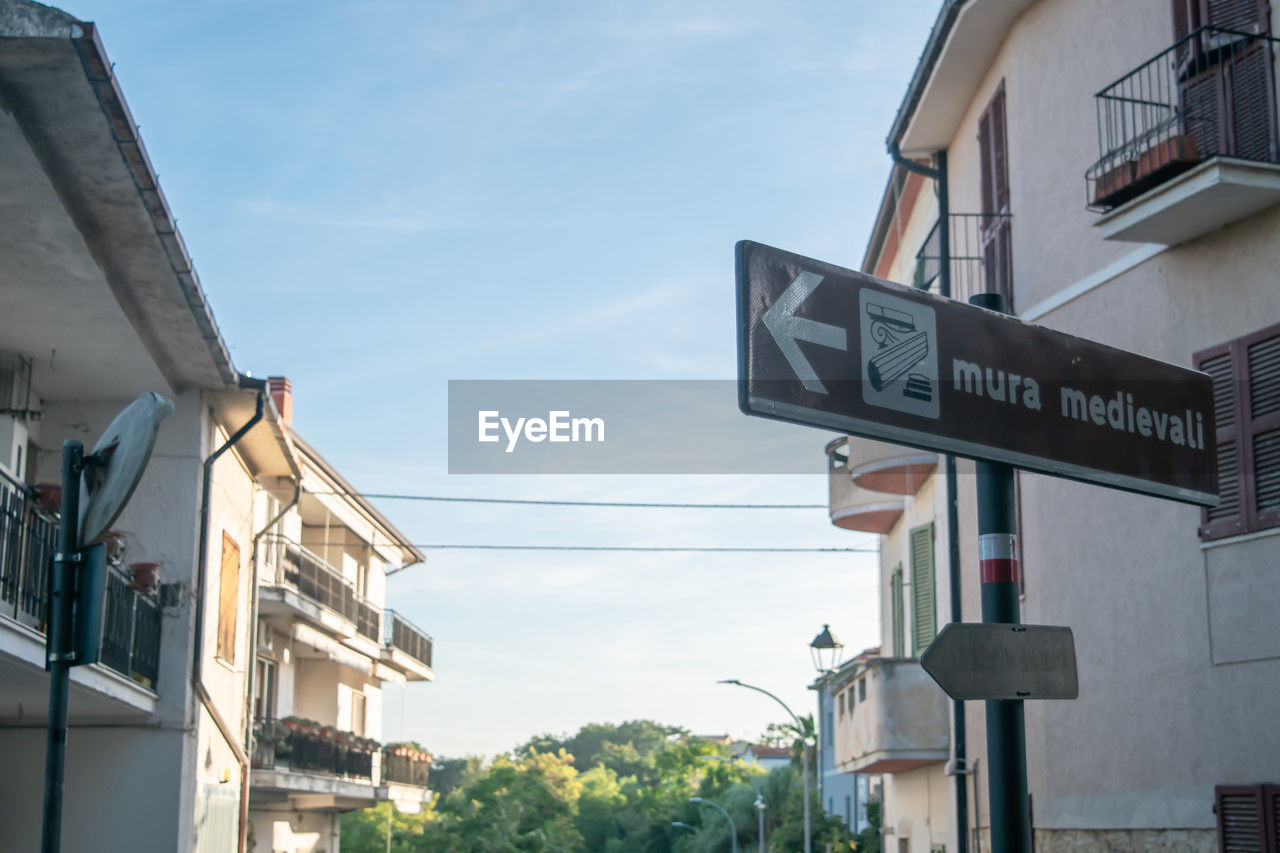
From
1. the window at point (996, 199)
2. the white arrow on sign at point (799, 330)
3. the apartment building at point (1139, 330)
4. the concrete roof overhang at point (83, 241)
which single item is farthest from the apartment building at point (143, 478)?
the window at point (996, 199)

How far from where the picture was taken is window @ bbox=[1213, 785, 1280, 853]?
9.90 meters

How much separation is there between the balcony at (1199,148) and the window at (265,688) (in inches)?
735

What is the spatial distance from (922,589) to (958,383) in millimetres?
15825

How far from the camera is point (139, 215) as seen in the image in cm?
1071

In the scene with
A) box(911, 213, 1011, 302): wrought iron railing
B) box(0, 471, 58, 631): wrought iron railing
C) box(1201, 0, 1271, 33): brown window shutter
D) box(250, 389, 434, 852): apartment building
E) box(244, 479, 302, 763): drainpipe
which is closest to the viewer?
box(0, 471, 58, 631): wrought iron railing

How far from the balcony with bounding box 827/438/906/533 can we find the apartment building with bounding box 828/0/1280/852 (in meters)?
4.37

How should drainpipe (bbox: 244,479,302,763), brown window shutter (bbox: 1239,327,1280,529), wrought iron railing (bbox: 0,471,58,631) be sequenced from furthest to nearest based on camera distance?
drainpipe (bbox: 244,479,302,763) < brown window shutter (bbox: 1239,327,1280,529) < wrought iron railing (bbox: 0,471,58,631)

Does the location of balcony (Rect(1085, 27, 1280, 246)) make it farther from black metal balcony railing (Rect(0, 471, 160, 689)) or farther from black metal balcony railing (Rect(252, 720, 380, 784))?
black metal balcony railing (Rect(252, 720, 380, 784))

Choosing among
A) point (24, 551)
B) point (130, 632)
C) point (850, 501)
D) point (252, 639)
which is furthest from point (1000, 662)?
point (850, 501)

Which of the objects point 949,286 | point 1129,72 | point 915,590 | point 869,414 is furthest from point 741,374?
point 915,590

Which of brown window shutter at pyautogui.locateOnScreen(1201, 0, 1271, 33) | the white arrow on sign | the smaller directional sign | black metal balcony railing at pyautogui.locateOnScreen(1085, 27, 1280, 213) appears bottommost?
the smaller directional sign

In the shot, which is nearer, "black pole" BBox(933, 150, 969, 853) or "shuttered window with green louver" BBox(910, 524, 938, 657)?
"black pole" BBox(933, 150, 969, 853)

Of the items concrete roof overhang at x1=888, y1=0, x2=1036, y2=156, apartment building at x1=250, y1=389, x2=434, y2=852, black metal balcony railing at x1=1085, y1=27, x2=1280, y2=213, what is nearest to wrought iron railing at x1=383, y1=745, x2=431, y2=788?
apartment building at x1=250, y1=389, x2=434, y2=852

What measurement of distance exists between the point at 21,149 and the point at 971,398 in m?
7.44
